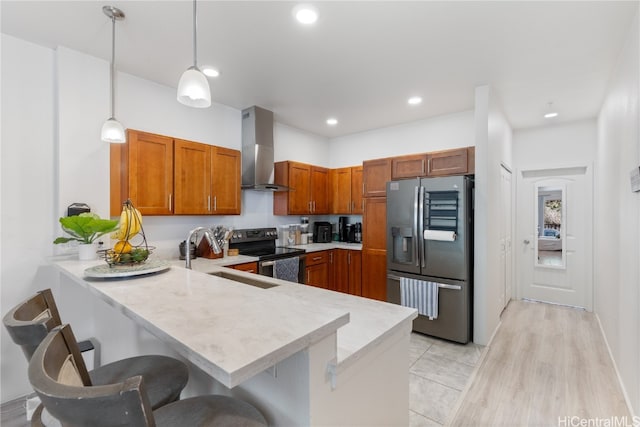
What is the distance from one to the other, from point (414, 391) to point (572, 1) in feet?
9.58

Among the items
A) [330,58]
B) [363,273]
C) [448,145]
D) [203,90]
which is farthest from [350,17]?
[363,273]

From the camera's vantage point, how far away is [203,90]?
4.90ft

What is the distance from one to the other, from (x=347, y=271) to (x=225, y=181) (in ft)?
7.08

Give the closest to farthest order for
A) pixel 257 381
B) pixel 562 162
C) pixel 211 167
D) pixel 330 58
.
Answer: pixel 257 381, pixel 330 58, pixel 211 167, pixel 562 162

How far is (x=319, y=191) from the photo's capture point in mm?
4730

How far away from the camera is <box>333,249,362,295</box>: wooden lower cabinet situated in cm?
424

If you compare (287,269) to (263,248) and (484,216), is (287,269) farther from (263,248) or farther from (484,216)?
(484,216)

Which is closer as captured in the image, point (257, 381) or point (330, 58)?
point (257, 381)

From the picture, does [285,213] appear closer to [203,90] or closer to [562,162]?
[203,90]

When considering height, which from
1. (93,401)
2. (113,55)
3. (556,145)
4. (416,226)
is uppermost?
(113,55)

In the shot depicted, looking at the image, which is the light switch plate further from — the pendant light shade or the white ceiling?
the pendant light shade

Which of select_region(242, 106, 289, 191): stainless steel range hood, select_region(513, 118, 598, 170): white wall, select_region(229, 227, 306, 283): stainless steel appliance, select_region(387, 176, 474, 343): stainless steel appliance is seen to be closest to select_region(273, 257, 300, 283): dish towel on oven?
select_region(229, 227, 306, 283): stainless steel appliance

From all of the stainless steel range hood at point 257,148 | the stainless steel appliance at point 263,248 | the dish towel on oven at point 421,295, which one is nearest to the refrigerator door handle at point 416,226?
the dish towel on oven at point 421,295

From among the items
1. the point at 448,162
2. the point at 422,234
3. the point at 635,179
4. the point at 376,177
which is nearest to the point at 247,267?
the point at 422,234
